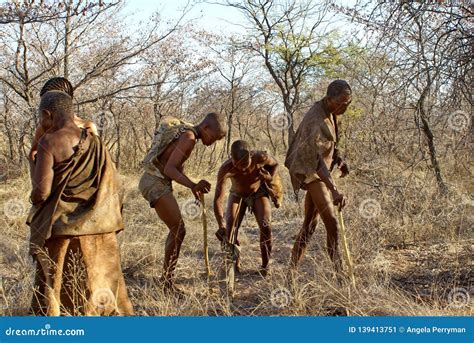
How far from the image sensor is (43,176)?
9.50 feet

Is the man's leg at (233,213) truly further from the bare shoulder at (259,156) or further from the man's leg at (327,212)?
the man's leg at (327,212)

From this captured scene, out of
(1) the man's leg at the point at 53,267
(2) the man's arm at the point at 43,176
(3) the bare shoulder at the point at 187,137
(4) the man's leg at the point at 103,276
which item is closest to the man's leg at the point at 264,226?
(3) the bare shoulder at the point at 187,137

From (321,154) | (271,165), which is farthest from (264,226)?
(321,154)

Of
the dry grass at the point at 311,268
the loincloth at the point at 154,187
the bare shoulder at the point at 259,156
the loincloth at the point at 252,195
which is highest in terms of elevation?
the bare shoulder at the point at 259,156

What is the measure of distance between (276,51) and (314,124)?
8.24 metres

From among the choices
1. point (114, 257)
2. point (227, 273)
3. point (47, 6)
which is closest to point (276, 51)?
point (47, 6)

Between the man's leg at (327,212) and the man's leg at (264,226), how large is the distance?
29.9 inches

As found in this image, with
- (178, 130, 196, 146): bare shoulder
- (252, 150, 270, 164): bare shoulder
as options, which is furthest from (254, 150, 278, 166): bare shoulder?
(178, 130, 196, 146): bare shoulder

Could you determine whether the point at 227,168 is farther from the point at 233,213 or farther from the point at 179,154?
the point at 179,154

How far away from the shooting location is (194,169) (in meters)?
13.5

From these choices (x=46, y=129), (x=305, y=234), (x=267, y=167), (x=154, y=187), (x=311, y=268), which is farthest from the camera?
(x=267, y=167)

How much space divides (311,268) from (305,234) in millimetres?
544

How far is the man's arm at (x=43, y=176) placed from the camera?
2.89 metres

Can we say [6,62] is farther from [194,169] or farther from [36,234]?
[36,234]
